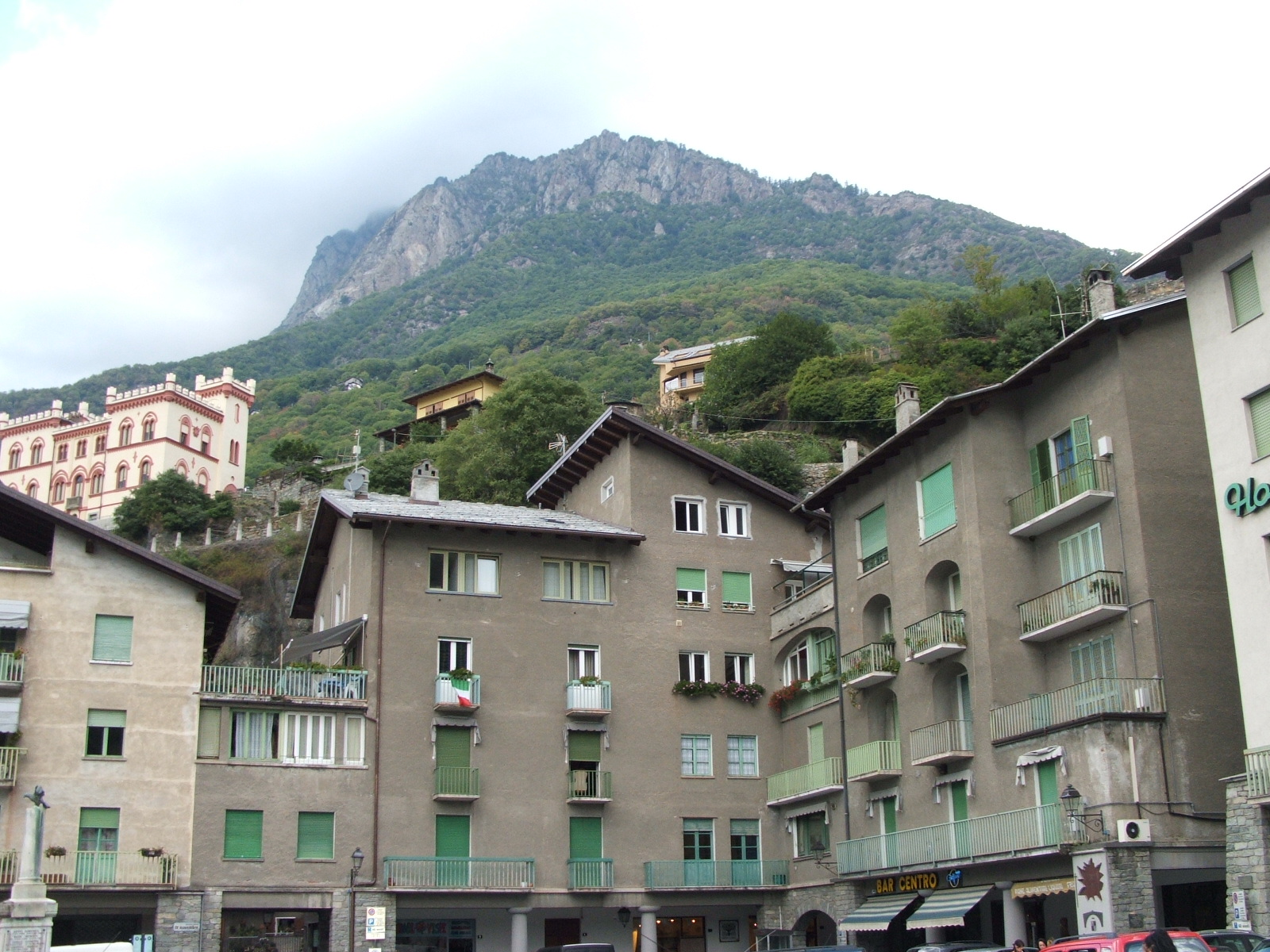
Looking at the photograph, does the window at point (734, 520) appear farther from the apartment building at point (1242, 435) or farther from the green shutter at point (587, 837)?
the apartment building at point (1242, 435)

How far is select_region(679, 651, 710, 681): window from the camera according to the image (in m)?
46.8

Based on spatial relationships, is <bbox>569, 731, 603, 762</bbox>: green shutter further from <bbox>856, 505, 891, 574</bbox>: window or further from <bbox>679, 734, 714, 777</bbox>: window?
<bbox>856, 505, 891, 574</bbox>: window

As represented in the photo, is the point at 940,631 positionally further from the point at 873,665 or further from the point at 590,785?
the point at 590,785

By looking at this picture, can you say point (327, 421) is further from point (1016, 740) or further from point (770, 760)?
point (1016, 740)

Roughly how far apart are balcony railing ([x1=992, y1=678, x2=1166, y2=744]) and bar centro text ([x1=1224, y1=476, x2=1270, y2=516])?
184 inches

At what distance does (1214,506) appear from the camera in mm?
33344

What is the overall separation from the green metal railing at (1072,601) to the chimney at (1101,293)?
713 centimetres

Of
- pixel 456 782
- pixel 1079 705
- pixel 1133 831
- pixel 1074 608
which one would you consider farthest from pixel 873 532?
pixel 456 782

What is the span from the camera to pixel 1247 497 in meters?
29.1

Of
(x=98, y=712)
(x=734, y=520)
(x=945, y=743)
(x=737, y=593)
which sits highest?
(x=734, y=520)

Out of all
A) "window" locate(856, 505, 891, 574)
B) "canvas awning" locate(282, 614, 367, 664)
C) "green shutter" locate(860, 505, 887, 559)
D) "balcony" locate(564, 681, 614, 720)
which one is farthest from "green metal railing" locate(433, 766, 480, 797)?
"green shutter" locate(860, 505, 887, 559)

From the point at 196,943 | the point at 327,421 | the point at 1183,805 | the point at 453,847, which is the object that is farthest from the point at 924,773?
the point at 327,421

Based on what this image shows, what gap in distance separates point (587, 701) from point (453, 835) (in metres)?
6.02

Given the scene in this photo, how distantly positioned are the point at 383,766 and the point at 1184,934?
2579 cm
